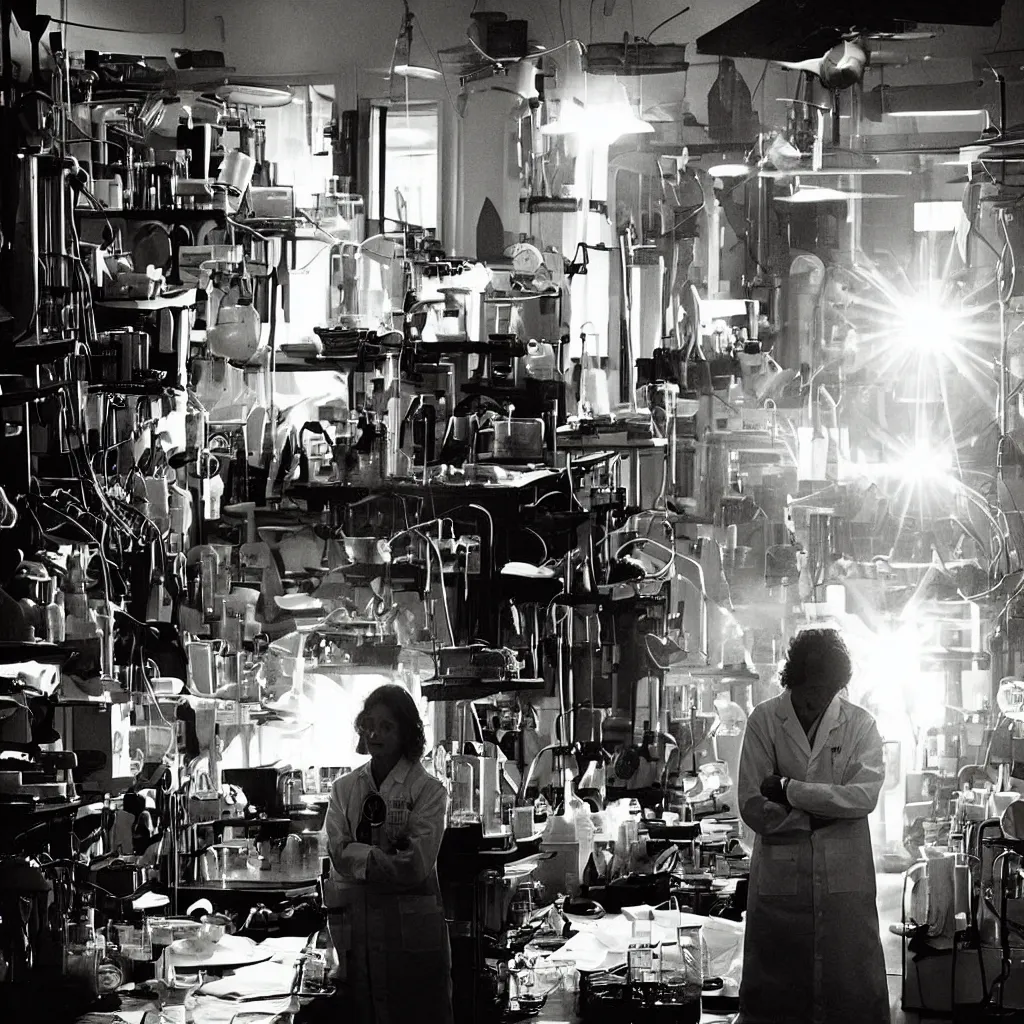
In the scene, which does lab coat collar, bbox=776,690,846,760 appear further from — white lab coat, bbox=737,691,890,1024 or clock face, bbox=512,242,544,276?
clock face, bbox=512,242,544,276

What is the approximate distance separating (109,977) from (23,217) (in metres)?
2.34

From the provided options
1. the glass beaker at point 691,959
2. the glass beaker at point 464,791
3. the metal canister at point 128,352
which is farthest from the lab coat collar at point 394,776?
the metal canister at point 128,352

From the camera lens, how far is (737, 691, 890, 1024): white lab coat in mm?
4566

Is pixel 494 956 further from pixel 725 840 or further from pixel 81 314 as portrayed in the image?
pixel 81 314

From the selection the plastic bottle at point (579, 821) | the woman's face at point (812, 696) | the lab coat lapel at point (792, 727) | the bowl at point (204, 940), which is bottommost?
the bowl at point (204, 940)

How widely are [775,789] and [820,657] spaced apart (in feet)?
1.19

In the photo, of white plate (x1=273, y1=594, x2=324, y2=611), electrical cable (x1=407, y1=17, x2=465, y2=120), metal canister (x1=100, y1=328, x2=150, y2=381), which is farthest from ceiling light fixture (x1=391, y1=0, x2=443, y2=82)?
white plate (x1=273, y1=594, x2=324, y2=611)

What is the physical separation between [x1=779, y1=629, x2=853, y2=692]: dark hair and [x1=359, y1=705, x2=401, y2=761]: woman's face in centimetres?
105

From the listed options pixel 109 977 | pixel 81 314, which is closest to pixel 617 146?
pixel 81 314

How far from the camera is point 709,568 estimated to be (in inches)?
244

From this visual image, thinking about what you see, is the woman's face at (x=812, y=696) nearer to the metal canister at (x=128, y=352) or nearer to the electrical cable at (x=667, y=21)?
the metal canister at (x=128, y=352)

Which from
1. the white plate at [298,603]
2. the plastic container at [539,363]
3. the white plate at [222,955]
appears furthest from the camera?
the white plate at [298,603]

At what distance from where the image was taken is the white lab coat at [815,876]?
4.57 meters

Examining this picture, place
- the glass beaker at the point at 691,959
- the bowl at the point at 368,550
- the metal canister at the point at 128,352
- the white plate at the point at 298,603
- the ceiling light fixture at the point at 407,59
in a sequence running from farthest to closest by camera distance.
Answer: the ceiling light fixture at the point at 407,59 < the white plate at the point at 298,603 < the metal canister at the point at 128,352 < the bowl at the point at 368,550 < the glass beaker at the point at 691,959
